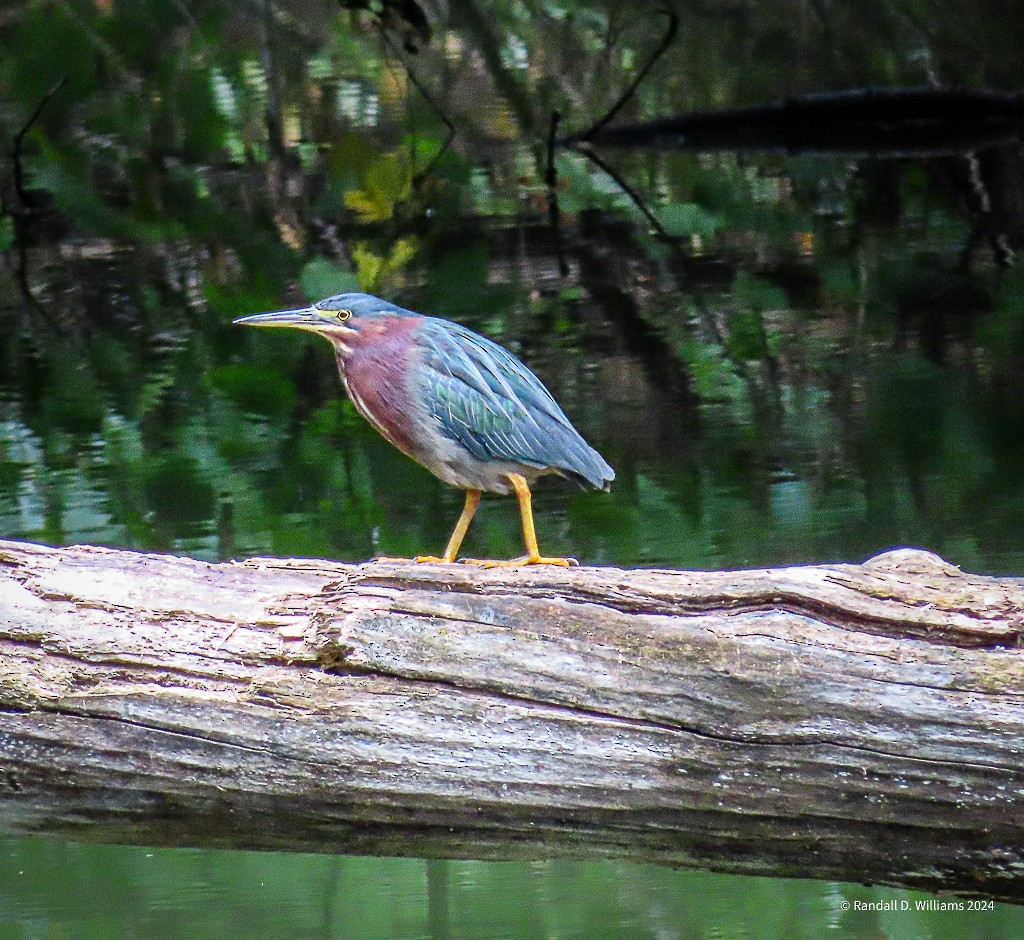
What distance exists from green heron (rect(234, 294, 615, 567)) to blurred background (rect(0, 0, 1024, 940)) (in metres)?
0.57

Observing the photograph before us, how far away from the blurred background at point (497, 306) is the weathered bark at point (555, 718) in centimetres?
14

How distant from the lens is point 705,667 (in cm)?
170

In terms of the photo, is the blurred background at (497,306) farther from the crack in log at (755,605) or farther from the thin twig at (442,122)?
the crack in log at (755,605)

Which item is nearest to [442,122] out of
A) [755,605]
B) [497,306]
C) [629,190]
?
[629,190]

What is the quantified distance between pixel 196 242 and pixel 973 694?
14.6 ft

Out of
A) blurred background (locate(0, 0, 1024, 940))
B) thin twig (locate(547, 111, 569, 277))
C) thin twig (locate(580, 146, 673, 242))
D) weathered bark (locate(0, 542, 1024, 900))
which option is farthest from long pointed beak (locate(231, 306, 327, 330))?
thin twig (locate(580, 146, 673, 242))

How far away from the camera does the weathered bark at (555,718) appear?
1668mm

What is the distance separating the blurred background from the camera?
1.92m

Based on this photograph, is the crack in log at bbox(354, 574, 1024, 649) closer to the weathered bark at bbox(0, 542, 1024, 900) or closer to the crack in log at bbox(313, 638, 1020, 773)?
the weathered bark at bbox(0, 542, 1024, 900)

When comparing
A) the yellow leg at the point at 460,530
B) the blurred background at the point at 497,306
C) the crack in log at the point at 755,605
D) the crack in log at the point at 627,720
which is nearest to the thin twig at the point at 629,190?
the blurred background at the point at 497,306

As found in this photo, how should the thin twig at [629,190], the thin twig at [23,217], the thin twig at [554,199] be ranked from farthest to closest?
the thin twig at [629,190] < the thin twig at [554,199] < the thin twig at [23,217]

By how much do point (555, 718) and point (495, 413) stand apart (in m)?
0.51

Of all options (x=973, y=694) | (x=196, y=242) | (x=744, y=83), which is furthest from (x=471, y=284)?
(x=973, y=694)

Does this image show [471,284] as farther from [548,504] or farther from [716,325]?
[548,504]
